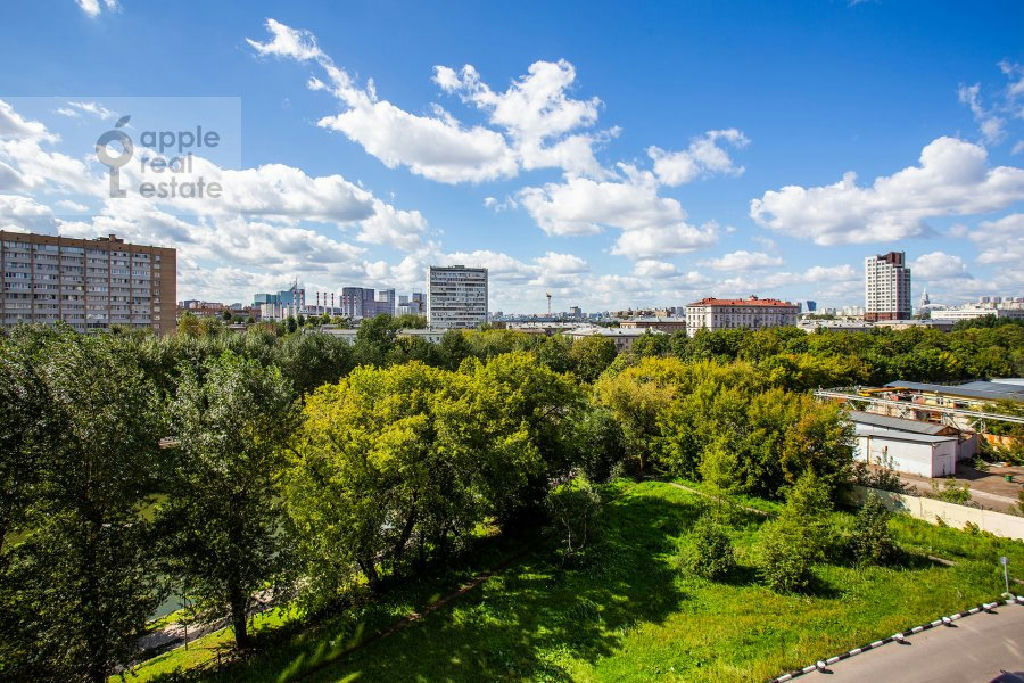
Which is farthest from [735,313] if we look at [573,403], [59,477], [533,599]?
[59,477]

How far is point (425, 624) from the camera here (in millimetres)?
15789

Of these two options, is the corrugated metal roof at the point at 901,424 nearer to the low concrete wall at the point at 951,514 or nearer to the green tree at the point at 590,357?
the low concrete wall at the point at 951,514

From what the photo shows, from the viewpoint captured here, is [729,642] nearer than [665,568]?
Yes

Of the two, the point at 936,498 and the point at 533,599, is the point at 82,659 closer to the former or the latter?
the point at 533,599

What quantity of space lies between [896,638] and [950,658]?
104 cm

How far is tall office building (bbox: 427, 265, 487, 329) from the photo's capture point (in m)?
140

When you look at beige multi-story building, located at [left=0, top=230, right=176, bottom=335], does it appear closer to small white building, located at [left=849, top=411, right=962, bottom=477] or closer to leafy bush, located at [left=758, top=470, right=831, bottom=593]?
leafy bush, located at [left=758, top=470, right=831, bottom=593]

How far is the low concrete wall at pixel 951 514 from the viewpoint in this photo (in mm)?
19391

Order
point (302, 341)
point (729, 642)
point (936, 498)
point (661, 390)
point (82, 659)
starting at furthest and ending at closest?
1. point (302, 341)
2. point (661, 390)
3. point (936, 498)
4. point (729, 642)
5. point (82, 659)

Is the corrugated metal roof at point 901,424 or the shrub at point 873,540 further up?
the corrugated metal roof at point 901,424

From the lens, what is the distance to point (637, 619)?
15.1m

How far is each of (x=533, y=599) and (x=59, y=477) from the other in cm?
1377

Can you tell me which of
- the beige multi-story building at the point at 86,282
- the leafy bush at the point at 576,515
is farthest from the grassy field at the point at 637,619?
the beige multi-story building at the point at 86,282

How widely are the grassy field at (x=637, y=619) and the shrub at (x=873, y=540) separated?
573mm
